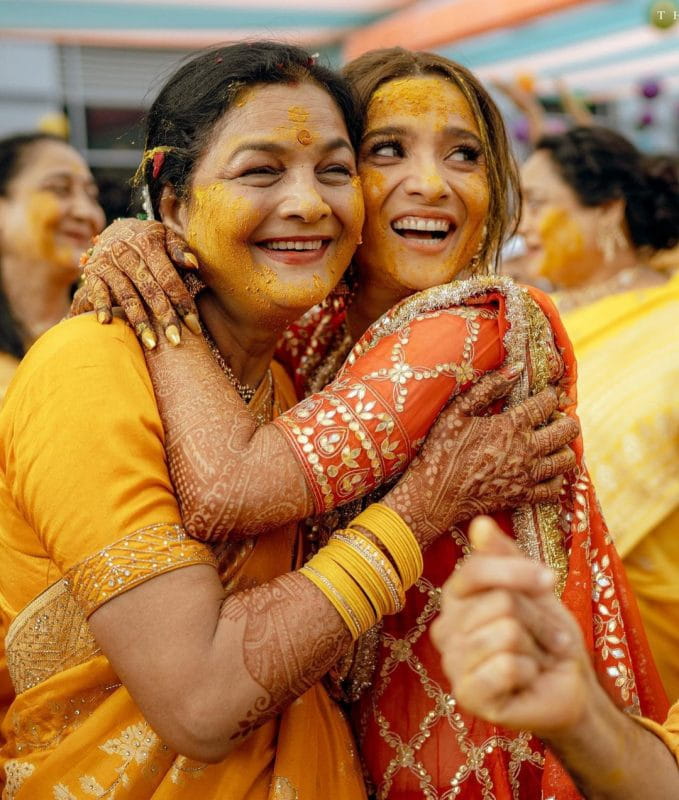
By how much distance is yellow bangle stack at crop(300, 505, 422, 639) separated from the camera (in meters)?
1.54

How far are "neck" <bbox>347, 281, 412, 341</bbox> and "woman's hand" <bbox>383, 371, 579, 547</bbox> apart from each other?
47 centimetres

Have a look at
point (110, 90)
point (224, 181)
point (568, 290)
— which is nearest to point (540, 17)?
point (568, 290)

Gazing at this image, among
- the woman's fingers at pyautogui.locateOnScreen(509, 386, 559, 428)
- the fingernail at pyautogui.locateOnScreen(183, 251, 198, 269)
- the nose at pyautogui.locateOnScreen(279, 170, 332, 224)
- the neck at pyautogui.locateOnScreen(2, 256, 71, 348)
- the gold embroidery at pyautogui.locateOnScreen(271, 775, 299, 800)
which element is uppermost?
the nose at pyautogui.locateOnScreen(279, 170, 332, 224)

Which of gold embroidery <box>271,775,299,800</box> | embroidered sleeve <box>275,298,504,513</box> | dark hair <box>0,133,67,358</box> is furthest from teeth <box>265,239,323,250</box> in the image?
dark hair <box>0,133,67,358</box>

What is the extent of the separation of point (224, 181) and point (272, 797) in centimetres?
117

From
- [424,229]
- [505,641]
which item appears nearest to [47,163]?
[424,229]

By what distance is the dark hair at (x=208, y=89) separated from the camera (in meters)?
1.82

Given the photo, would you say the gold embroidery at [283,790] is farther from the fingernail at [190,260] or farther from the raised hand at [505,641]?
the fingernail at [190,260]

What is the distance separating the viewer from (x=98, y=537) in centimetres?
150

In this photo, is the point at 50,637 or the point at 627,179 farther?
the point at 627,179

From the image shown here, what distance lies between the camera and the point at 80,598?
1508 millimetres

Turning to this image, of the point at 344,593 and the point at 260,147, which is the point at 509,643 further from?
the point at 260,147

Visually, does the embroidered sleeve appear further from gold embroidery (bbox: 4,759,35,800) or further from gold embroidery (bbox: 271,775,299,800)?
gold embroidery (bbox: 4,759,35,800)

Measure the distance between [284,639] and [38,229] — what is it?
10.9 ft
